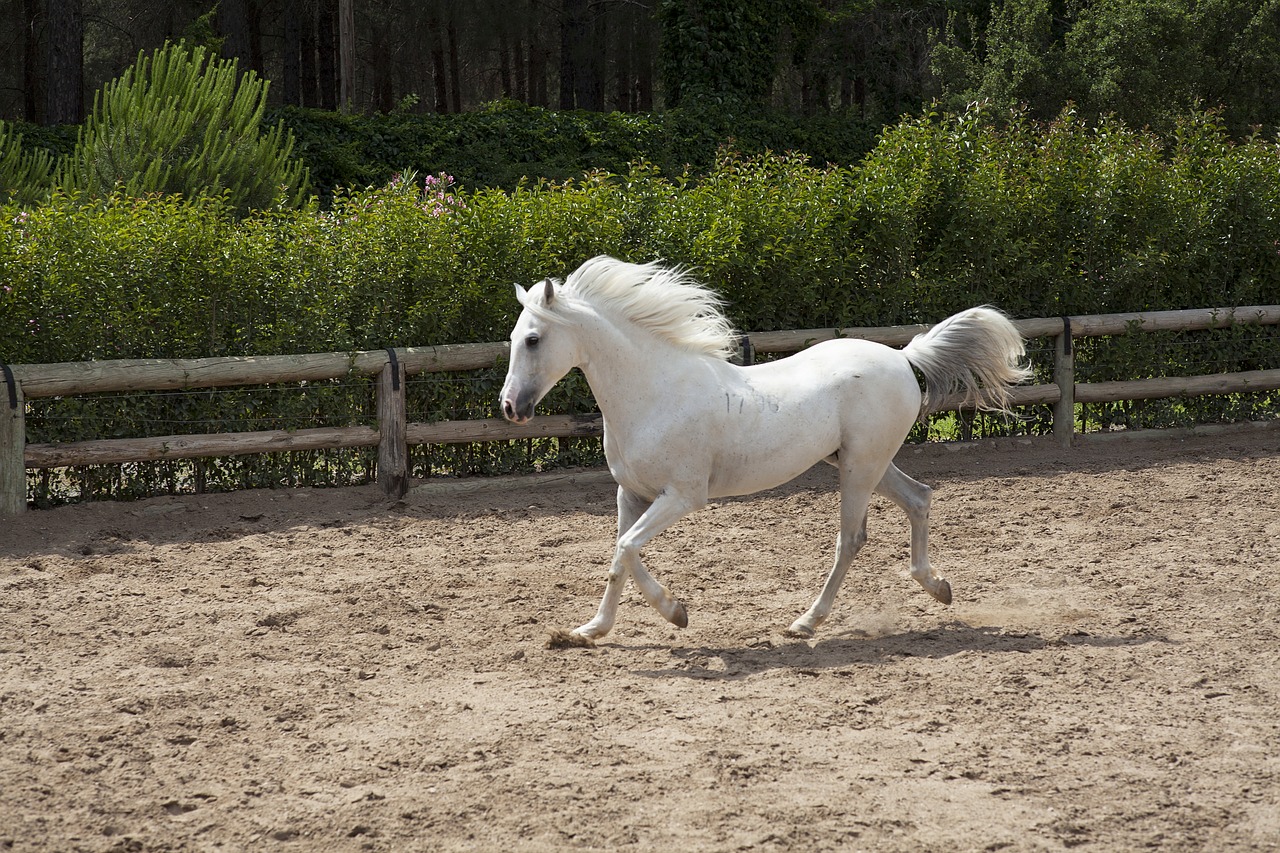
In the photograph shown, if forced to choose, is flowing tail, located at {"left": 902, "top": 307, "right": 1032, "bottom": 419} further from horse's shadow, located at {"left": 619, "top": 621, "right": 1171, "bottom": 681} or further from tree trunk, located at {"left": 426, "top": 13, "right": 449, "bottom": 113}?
tree trunk, located at {"left": 426, "top": 13, "right": 449, "bottom": 113}

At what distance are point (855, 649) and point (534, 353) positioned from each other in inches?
73.9

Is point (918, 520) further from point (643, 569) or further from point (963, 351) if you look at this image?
point (643, 569)

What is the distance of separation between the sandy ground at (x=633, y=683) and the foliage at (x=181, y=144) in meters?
4.09

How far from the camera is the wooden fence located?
7555mm

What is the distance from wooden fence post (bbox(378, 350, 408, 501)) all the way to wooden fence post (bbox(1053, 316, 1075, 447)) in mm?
5412

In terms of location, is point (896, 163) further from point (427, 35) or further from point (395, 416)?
point (427, 35)

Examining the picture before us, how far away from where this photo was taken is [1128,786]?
12.1ft

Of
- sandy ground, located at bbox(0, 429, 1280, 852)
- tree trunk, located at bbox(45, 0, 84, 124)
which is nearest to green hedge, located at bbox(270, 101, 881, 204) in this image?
tree trunk, located at bbox(45, 0, 84, 124)

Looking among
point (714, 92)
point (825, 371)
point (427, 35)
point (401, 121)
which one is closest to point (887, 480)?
point (825, 371)

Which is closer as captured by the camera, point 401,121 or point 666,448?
point 666,448

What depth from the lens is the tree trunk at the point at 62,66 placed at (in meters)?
20.2

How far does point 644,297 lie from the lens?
5.36 metres

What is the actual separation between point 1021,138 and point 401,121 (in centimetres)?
1383

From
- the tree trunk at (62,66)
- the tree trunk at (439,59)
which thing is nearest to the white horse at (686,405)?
the tree trunk at (62,66)
